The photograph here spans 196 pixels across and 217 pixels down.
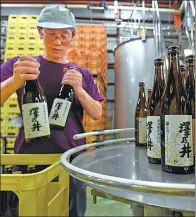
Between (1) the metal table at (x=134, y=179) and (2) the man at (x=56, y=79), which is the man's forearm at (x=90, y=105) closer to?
(2) the man at (x=56, y=79)

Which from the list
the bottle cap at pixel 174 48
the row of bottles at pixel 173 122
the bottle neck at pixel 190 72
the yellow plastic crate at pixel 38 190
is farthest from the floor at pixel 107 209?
the bottle cap at pixel 174 48

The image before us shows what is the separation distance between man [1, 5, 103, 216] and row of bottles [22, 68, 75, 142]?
2 cm

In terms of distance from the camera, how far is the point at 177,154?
0.45 metres

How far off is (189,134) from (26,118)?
484 millimetres

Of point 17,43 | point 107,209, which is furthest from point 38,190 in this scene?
point 17,43

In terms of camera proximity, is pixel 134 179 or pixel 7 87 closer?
pixel 134 179

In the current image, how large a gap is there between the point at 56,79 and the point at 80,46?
72 cm

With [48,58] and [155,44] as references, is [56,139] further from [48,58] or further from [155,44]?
[155,44]

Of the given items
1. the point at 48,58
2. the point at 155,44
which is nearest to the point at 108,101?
the point at 155,44

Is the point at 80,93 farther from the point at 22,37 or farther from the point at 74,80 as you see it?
the point at 22,37

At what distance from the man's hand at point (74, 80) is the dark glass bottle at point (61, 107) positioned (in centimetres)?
2

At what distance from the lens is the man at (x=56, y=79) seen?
0.92 meters

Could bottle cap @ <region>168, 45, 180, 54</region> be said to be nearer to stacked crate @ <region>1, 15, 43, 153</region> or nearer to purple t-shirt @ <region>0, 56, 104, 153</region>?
purple t-shirt @ <region>0, 56, 104, 153</region>

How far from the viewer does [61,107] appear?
2.82 ft
